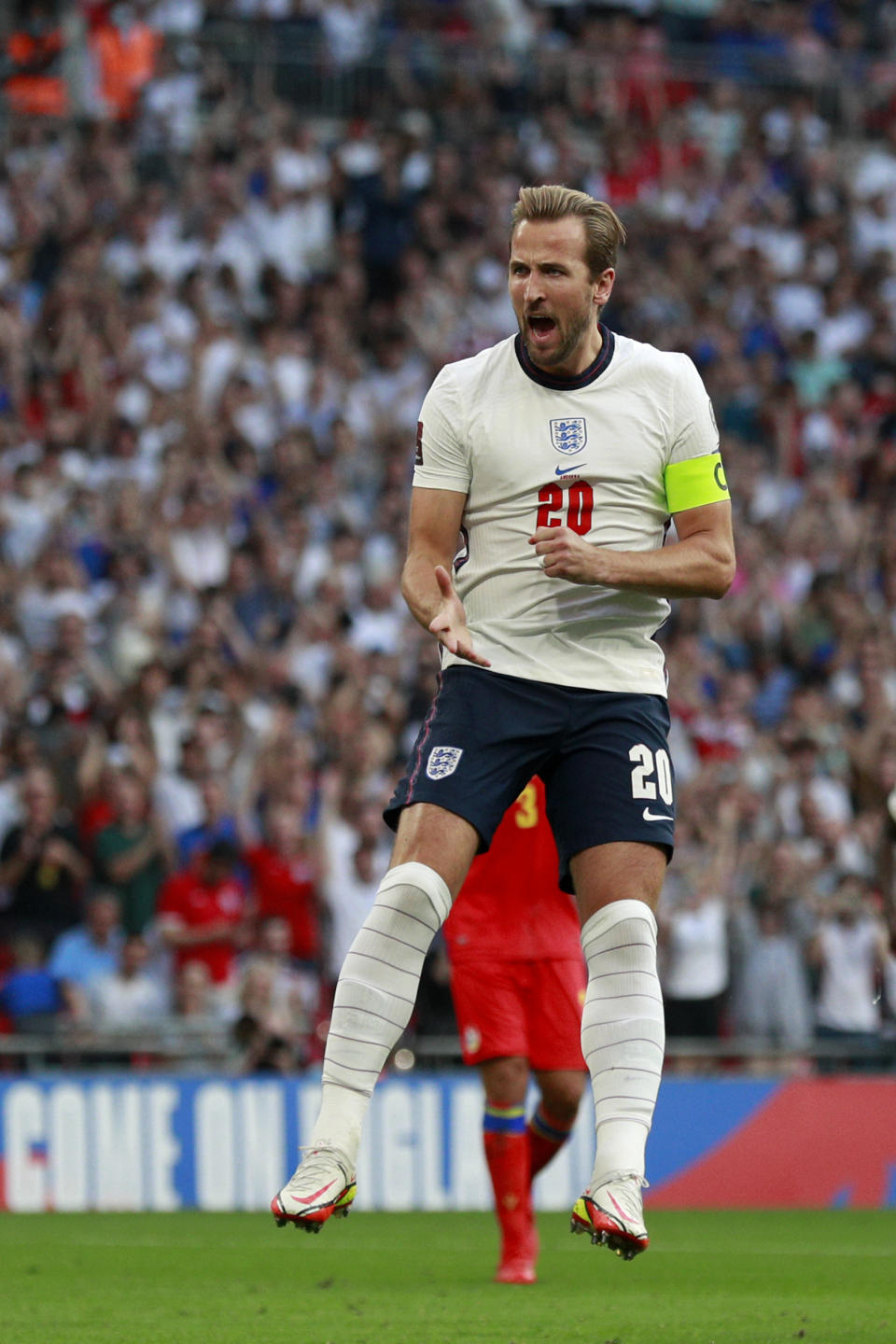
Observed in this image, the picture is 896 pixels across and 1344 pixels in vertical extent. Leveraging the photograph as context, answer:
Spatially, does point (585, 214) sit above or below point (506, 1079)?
above

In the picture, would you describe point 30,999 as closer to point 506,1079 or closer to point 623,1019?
point 506,1079

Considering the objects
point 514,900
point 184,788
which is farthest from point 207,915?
point 514,900

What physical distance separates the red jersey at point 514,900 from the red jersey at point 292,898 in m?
4.84

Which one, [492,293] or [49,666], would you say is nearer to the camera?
[49,666]

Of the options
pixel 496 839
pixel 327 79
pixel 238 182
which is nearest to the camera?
pixel 496 839

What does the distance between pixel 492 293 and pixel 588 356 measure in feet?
41.4

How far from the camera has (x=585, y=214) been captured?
19.5 feet

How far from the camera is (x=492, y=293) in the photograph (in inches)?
728

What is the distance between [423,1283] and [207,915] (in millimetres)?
5189

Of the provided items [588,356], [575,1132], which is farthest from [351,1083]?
[575,1132]

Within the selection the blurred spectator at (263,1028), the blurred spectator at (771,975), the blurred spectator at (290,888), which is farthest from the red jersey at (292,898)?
the blurred spectator at (771,975)

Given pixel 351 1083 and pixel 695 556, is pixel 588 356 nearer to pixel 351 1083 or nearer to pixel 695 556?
pixel 695 556

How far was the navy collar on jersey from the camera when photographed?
605 cm

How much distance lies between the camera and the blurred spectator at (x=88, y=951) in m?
12.7
